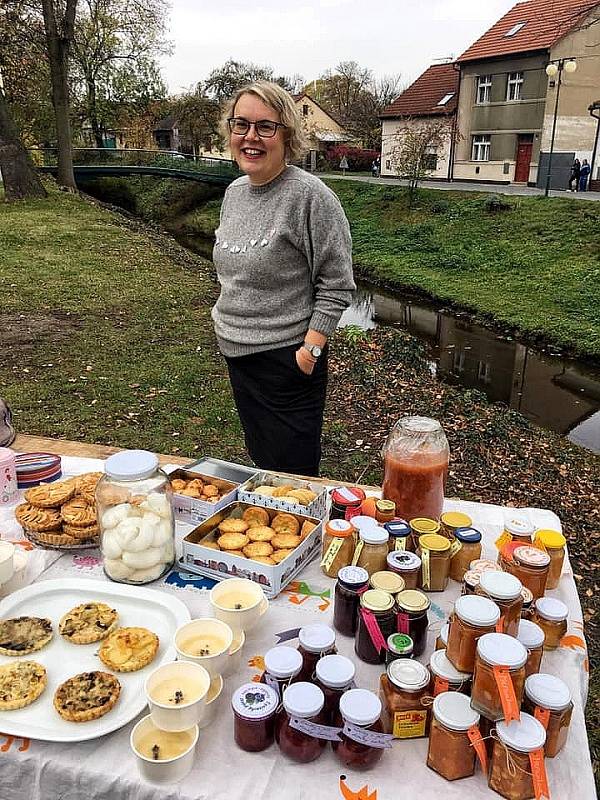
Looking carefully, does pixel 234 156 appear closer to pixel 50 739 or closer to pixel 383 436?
pixel 50 739

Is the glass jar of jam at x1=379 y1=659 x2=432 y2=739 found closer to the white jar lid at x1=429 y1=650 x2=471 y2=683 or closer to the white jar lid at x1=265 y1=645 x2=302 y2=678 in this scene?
the white jar lid at x1=429 y1=650 x2=471 y2=683

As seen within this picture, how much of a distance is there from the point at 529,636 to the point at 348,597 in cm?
38

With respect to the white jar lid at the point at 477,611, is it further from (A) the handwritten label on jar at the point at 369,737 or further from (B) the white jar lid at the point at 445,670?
(A) the handwritten label on jar at the point at 369,737

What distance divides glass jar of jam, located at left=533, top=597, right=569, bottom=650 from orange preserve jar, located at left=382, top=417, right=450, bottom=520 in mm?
484

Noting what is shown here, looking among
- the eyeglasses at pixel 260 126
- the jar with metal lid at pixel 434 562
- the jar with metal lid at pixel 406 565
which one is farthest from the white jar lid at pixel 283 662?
the eyeglasses at pixel 260 126

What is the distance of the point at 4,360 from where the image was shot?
20.6 ft

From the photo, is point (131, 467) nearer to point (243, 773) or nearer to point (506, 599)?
point (243, 773)

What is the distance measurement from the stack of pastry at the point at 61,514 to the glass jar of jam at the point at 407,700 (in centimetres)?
93

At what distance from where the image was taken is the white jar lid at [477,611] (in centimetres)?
111

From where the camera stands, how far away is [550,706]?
42.2 inches

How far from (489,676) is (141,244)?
42.1 ft

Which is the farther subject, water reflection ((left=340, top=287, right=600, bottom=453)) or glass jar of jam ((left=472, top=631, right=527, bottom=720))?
water reflection ((left=340, top=287, right=600, bottom=453))

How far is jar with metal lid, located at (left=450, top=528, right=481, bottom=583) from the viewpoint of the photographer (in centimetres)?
158

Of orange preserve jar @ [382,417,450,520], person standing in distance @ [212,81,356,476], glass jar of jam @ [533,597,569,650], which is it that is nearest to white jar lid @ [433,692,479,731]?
glass jar of jam @ [533,597,569,650]
